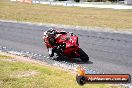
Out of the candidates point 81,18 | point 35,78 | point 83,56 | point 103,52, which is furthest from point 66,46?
point 81,18

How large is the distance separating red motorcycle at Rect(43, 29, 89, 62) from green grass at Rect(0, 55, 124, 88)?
2.43 m

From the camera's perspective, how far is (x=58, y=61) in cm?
1442

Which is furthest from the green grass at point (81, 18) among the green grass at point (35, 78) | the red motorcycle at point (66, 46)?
the green grass at point (35, 78)

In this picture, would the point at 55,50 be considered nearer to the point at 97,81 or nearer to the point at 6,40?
the point at 6,40

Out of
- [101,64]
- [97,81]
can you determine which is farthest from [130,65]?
[97,81]

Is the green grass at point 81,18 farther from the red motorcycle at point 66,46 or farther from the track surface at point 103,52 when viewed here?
the red motorcycle at point 66,46

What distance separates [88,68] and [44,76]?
2978 mm

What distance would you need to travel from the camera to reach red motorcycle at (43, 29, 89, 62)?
1413 cm

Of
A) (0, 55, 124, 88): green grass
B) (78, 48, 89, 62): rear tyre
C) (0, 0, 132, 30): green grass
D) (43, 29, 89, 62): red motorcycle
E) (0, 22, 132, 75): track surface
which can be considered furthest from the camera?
(0, 0, 132, 30): green grass

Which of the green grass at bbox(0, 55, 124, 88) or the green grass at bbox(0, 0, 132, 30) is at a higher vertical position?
the green grass at bbox(0, 55, 124, 88)

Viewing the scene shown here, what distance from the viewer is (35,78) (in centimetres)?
1023

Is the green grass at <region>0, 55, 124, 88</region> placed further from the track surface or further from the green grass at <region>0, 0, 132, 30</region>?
the green grass at <region>0, 0, 132, 30</region>

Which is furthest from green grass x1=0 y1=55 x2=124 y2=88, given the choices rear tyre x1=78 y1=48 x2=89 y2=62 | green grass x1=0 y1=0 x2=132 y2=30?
green grass x1=0 y1=0 x2=132 y2=30

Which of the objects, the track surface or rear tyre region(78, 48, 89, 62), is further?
rear tyre region(78, 48, 89, 62)
